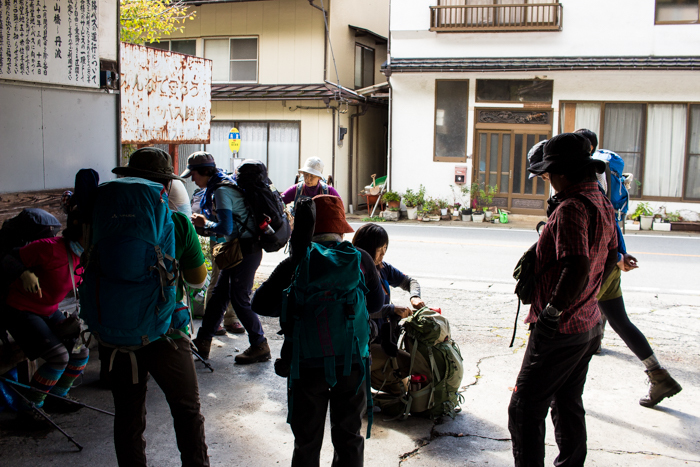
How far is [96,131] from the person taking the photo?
570 centimetres

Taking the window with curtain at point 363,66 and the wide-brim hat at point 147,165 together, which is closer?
the wide-brim hat at point 147,165

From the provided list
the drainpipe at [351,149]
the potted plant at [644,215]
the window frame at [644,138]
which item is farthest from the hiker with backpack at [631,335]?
the drainpipe at [351,149]

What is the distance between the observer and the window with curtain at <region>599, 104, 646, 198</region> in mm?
17188


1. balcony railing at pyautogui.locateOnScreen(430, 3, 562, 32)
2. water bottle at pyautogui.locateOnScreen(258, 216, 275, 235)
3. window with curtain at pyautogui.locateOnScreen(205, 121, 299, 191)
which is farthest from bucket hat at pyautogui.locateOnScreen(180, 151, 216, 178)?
window with curtain at pyautogui.locateOnScreen(205, 121, 299, 191)

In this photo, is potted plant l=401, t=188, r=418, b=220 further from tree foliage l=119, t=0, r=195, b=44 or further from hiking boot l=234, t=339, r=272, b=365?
hiking boot l=234, t=339, r=272, b=365

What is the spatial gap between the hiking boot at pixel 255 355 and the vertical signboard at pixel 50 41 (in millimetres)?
2762

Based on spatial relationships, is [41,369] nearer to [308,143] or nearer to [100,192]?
[100,192]

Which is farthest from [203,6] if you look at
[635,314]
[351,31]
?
[635,314]

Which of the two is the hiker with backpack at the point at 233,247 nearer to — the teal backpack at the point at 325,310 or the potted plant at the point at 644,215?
the teal backpack at the point at 325,310

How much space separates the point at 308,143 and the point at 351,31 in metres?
4.22

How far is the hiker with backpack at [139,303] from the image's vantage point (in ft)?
9.55

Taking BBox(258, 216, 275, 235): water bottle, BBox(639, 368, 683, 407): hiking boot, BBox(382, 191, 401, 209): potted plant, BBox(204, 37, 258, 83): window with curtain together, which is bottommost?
BBox(639, 368, 683, 407): hiking boot

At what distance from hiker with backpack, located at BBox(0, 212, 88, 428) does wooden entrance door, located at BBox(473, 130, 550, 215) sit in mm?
15595

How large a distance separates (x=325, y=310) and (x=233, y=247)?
2.44 m
